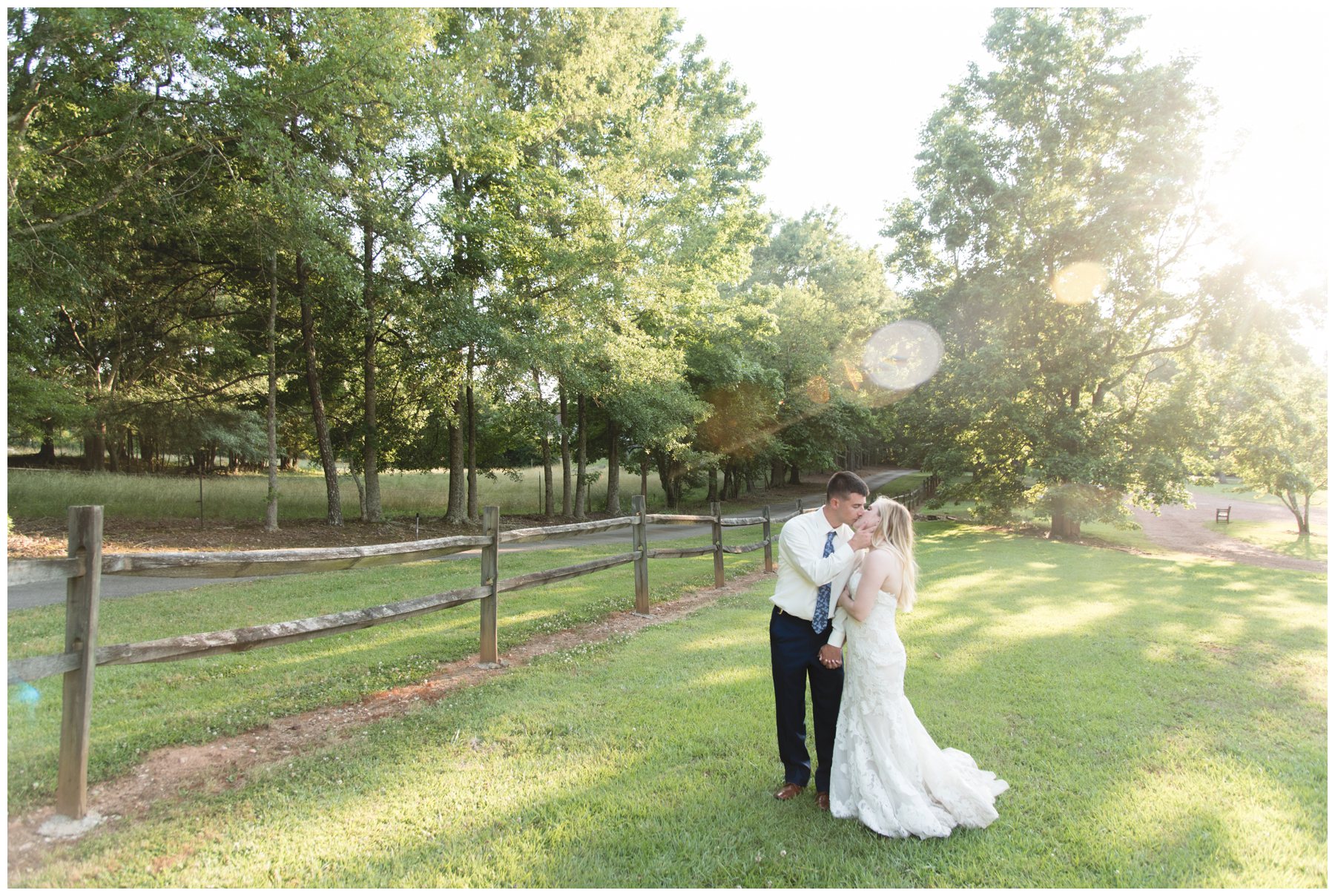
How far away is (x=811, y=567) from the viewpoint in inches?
155

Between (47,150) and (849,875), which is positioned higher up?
(47,150)

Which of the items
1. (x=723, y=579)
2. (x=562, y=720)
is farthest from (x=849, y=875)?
(x=723, y=579)

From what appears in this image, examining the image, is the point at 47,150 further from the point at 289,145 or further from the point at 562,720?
the point at 562,720

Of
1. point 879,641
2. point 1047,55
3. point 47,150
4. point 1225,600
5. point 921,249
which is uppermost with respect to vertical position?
point 1047,55

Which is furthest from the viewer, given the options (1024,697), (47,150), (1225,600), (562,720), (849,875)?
(47,150)

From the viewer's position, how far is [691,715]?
5.32 m

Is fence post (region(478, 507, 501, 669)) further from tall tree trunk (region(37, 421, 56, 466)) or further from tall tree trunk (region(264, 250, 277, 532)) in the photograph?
tall tree trunk (region(37, 421, 56, 466))

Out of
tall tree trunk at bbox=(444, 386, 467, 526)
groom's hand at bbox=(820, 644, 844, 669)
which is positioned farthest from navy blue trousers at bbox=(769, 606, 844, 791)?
tall tree trunk at bbox=(444, 386, 467, 526)

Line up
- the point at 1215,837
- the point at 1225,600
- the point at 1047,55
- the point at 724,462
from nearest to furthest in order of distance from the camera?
the point at 1215,837, the point at 1225,600, the point at 1047,55, the point at 724,462

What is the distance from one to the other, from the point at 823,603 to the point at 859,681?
47cm

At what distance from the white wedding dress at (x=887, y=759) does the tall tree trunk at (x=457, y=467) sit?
1747 cm

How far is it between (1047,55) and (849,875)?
83.8ft

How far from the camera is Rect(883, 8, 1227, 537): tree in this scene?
2020 cm

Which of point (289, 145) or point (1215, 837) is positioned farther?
point (289, 145)
